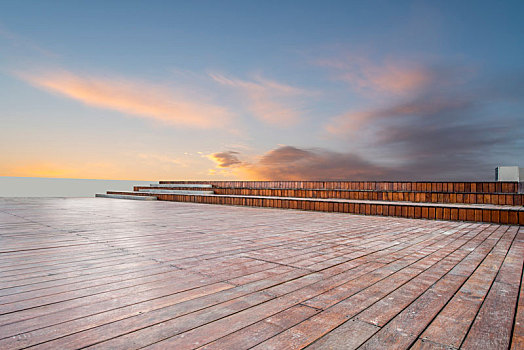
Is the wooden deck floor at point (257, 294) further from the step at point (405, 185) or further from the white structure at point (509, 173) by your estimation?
the white structure at point (509, 173)

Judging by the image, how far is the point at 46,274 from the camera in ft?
4.77

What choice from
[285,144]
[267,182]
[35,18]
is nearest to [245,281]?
[267,182]

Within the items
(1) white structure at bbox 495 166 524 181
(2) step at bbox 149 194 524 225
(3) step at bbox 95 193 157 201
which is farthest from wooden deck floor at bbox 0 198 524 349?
(3) step at bbox 95 193 157 201

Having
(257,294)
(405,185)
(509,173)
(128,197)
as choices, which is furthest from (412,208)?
(128,197)

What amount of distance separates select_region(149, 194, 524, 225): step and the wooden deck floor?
1.63 metres

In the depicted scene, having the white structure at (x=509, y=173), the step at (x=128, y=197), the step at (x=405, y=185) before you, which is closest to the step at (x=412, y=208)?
the step at (x=405, y=185)

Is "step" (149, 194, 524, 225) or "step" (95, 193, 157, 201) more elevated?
"step" (149, 194, 524, 225)

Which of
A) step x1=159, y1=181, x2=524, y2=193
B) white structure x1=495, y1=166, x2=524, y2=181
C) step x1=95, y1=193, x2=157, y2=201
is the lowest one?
step x1=95, y1=193, x2=157, y2=201

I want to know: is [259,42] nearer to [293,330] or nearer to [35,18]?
[35,18]

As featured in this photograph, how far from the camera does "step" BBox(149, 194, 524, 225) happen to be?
3.73 meters

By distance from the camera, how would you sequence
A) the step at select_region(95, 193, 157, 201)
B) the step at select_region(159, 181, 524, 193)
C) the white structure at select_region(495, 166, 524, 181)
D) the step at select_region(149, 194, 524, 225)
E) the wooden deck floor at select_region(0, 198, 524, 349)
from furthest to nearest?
the step at select_region(95, 193, 157, 201) < the white structure at select_region(495, 166, 524, 181) < the step at select_region(159, 181, 524, 193) < the step at select_region(149, 194, 524, 225) < the wooden deck floor at select_region(0, 198, 524, 349)

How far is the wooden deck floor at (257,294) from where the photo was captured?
0.85 meters

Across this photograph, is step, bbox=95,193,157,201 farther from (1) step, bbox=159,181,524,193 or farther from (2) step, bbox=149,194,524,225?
(2) step, bbox=149,194,524,225

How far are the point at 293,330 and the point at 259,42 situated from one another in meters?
6.61
